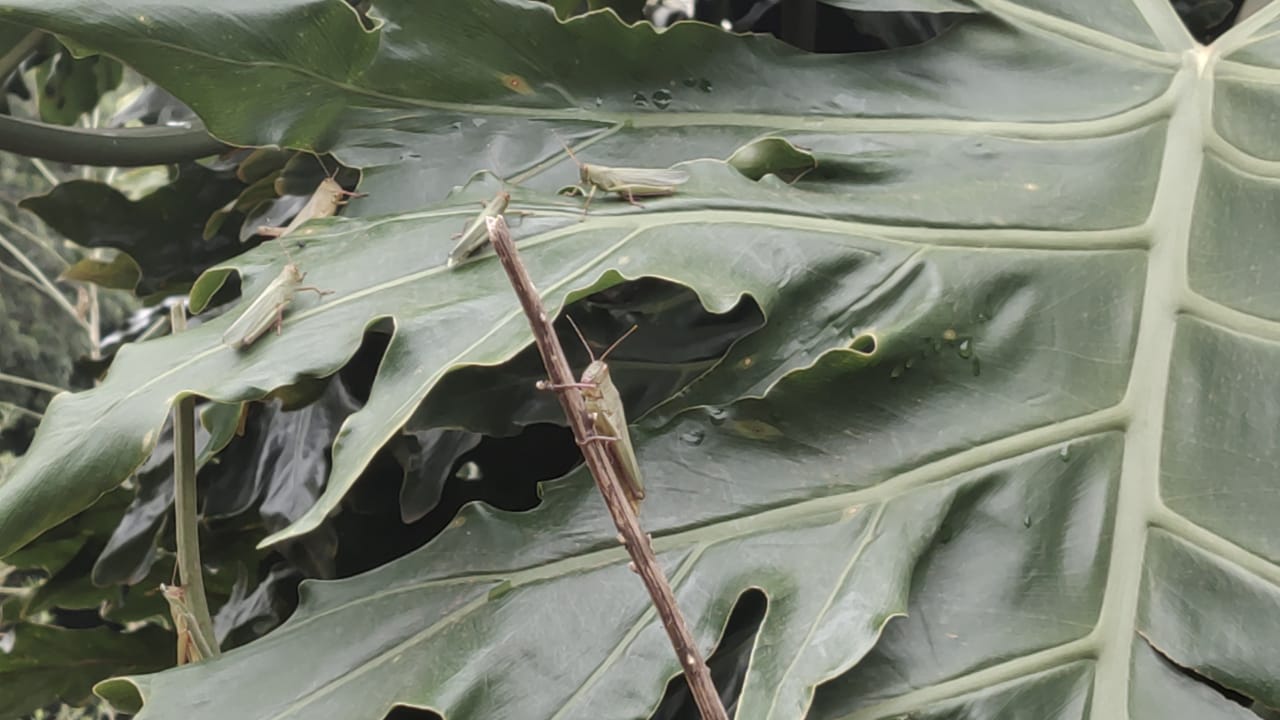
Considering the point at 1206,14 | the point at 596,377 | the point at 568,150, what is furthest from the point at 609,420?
the point at 1206,14

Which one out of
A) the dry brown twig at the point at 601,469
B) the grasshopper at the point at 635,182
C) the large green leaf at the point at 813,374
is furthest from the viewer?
the grasshopper at the point at 635,182

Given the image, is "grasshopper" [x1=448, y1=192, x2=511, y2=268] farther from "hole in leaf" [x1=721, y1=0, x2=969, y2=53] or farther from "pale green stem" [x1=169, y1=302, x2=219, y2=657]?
"hole in leaf" [x1=721, y1=0, x2=969, y2=53]

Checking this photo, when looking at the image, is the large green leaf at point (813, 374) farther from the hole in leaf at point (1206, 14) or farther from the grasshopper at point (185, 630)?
the hole in leaf at point (1206, 14)

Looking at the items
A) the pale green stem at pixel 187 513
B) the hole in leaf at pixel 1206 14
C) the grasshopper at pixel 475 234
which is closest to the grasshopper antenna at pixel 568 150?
the grasshopper at pixel 475 234

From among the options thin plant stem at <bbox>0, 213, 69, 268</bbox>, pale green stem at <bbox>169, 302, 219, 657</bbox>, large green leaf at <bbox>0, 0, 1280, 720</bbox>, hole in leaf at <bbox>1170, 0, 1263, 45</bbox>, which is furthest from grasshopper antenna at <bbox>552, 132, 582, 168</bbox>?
thin plant stem at <bbox>0, 213, 69, 268</bbox>

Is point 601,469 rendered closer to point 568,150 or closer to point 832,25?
point 568,150
